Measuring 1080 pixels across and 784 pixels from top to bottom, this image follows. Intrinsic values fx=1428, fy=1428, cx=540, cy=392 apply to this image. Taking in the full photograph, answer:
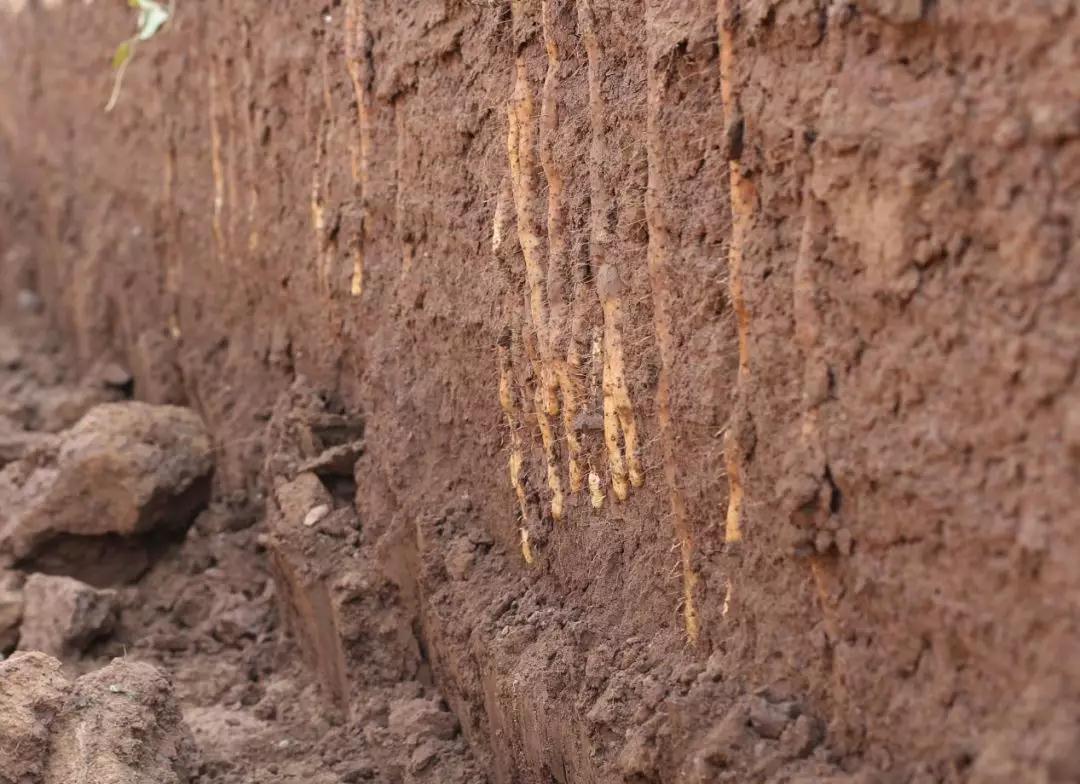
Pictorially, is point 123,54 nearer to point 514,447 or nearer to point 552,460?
point 514,447

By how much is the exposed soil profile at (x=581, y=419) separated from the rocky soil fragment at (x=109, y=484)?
0.01 meters

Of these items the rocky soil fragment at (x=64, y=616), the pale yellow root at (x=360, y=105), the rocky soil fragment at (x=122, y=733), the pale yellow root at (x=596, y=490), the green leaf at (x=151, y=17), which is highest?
the green leaf at (x=151, y=17)

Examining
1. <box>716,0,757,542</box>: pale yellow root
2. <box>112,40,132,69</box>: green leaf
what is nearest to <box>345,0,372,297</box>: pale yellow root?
<box>716,0,757,542</box>: pale yellow root

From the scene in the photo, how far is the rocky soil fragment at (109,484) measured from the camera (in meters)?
3.66

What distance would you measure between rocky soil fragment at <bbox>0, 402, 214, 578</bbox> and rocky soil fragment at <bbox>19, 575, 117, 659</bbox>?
0.25 m

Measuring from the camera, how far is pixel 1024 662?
149cm

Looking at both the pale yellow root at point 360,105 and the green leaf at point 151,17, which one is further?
the green leaf at point 151,17

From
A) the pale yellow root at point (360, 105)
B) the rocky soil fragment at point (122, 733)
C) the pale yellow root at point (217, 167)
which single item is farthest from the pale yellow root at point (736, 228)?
the pale yellow root at point (217, 167)

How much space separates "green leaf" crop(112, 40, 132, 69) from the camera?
456cm

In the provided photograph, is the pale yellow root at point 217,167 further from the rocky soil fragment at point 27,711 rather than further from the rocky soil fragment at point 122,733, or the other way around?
the rocky soil fragment at point 27,711

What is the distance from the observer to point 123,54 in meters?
4.63

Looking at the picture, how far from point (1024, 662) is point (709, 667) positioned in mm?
637

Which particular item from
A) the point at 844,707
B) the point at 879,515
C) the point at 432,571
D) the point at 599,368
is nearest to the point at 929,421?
the point at 879,515

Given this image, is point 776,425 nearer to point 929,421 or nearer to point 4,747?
point 929,421
